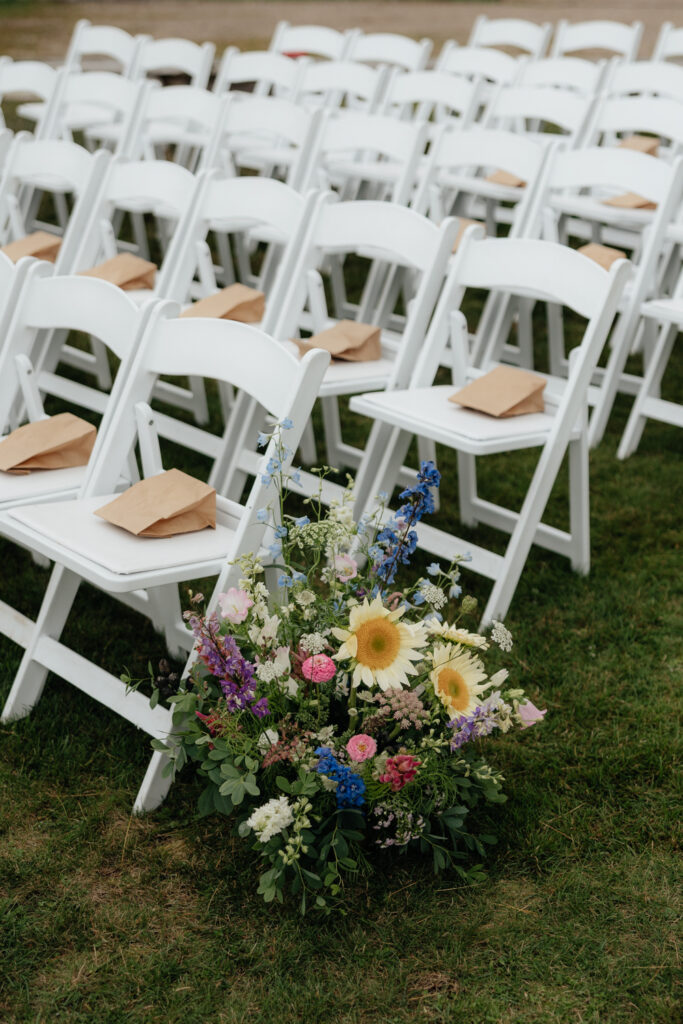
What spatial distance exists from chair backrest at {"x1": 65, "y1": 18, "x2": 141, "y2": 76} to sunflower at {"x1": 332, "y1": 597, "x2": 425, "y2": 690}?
6106mm

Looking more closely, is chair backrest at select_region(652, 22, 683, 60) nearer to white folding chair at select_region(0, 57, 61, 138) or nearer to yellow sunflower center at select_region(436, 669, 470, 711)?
white folding chair at select_region(0, 57, 61, 138)

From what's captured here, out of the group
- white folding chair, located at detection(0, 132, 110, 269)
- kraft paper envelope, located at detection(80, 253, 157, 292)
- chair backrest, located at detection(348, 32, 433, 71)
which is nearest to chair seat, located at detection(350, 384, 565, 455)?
kraft paper envelope, located at detection(80, 253, 157, 292)

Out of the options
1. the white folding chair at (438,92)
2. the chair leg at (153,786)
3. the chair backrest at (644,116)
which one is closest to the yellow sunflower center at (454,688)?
the chair leg at (153,786)

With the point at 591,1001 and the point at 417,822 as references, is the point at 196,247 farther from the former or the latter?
the point at 591,1001

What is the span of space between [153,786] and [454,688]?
0.72m

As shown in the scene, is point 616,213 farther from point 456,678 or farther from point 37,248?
point 456,678

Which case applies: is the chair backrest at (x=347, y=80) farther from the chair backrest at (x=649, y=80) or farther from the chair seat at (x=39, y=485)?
the chair seat at (x=39, y=485)

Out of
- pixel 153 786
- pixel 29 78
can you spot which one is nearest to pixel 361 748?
pixel 153 786

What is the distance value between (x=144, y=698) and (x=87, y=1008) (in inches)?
29.0

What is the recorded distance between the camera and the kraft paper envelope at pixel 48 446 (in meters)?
3.03

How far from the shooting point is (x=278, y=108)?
5160 mm

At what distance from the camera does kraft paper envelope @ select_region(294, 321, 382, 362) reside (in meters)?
3.76

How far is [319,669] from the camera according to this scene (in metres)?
2.31

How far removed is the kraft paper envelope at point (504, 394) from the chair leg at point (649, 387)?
1251mm
